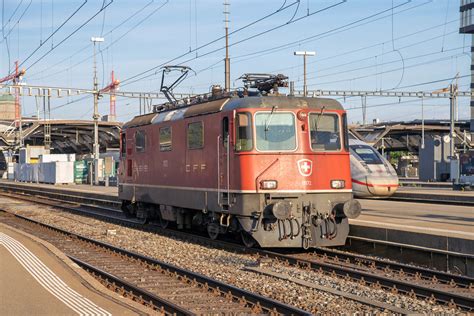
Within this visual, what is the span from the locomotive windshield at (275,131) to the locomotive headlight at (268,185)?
72 centimetres

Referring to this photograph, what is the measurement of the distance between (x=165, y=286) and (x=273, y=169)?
14.2 feet

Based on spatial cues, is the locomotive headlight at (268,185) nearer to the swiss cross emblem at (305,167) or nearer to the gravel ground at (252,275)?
the swiss cross emblem at (305,167)

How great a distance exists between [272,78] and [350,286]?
7.10 metres

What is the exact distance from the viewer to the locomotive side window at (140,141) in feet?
68.3

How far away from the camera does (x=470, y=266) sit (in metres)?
12.2

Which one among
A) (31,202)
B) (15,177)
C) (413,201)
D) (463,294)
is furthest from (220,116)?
(15,177)

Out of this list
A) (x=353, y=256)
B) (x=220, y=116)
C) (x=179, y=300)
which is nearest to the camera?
(x=179, y=300)

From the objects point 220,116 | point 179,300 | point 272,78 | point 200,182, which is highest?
point 272,78

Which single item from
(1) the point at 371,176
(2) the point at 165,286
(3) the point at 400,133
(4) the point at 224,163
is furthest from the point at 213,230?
(3) the point at 400,133

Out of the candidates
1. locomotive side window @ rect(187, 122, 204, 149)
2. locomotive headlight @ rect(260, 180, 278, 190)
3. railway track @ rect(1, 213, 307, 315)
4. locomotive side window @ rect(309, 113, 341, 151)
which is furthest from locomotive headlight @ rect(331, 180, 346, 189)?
railway track @ rect(1, 213, 307, 315)

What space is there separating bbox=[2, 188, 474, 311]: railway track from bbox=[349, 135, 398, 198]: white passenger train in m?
9.20

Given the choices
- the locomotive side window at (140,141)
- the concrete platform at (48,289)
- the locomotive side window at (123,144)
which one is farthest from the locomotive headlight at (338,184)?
the locomotive side window at (123,144)

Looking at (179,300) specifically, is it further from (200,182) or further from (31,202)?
(31,202)

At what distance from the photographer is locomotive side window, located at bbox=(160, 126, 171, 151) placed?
61.0 feet
